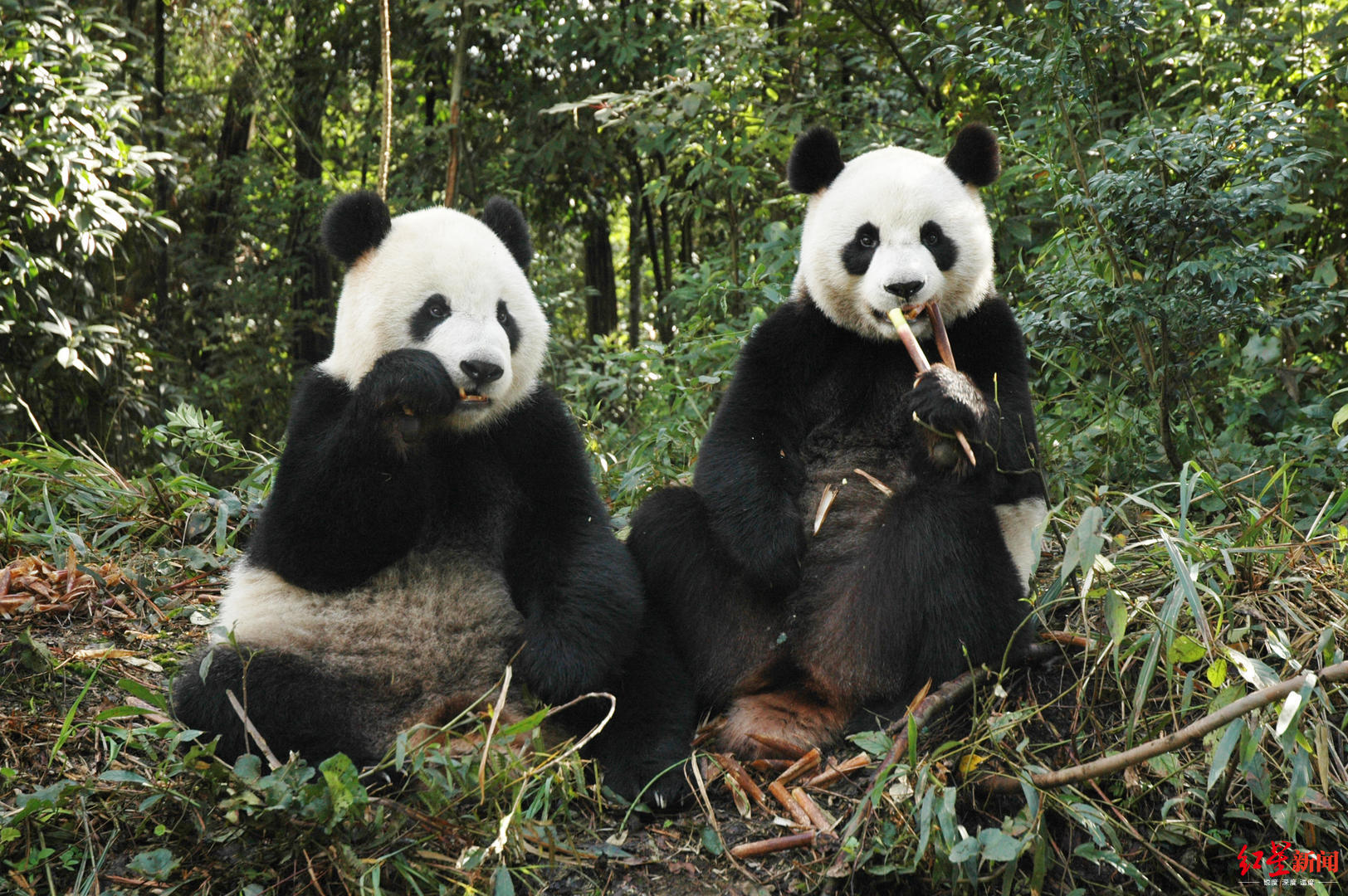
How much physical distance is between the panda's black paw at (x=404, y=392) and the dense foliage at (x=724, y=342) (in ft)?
3.00

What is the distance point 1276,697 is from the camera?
8.09 ft

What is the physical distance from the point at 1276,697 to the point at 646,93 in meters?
4.80

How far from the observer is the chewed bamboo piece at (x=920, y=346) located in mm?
3201

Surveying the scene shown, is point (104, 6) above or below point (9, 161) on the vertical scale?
above

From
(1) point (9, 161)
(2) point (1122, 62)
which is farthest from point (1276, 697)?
(1) point (9, 161)

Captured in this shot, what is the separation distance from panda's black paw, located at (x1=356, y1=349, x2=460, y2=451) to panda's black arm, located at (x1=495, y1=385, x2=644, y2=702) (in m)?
0.39

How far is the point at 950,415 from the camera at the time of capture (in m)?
3.15

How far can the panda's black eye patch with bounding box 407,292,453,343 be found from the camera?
10.6 ft

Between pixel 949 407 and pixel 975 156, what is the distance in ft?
3.34

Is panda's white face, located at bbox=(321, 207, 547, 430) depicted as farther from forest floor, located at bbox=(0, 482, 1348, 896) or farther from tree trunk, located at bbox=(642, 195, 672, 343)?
tree trunk, located at bbox=(642, 195, 672, 343)

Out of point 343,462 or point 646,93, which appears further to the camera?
point 646,93

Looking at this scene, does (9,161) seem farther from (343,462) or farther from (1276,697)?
(1276,697)

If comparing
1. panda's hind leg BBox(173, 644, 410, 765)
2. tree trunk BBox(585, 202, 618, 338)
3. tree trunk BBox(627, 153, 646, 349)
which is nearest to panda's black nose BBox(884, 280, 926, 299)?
panda's hind leg BBox(173, 644, 410, 765)

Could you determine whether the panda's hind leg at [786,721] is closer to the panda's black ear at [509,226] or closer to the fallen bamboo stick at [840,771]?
the fallen bamboo stick at [840,771]
